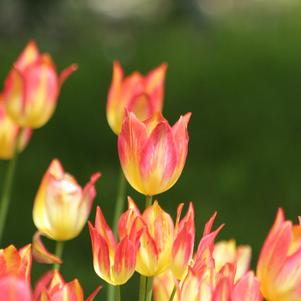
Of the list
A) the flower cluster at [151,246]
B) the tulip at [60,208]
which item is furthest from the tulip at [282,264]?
the tulip at [60,208]

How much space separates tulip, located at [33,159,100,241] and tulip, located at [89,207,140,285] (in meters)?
0.15

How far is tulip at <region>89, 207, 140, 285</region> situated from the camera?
825mm

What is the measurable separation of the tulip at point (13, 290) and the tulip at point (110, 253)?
8.0 inches

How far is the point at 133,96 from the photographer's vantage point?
1257 millimetres

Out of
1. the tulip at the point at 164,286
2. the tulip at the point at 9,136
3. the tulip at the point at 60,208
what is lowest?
the tulip at the point at 164,286

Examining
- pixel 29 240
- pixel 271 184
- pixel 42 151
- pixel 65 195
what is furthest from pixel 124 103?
pixel 42 151

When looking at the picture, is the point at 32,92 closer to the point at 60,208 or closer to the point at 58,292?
the point at 60,208

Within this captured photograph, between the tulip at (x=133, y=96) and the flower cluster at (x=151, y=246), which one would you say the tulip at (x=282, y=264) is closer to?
the flower cluster at (x=151, y=246)

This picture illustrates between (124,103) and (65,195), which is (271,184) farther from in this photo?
(65,195)

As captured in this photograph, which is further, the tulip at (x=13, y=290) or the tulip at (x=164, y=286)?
the tulip at (x=164, y=286)

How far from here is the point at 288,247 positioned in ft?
2.83

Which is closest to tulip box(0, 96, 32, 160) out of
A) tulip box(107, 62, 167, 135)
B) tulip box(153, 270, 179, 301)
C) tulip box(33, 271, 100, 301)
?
tulip box(107, 62, 167, 135)

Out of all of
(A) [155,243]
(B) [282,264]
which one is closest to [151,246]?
(A) [155,243]

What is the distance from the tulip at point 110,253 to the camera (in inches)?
32.5
